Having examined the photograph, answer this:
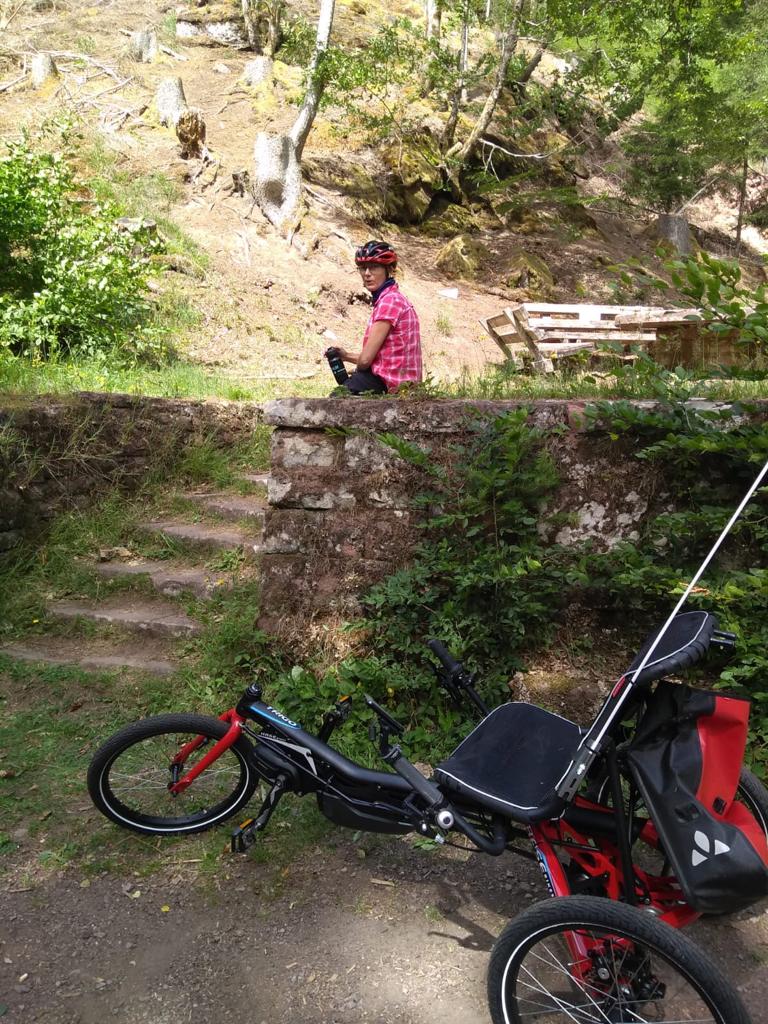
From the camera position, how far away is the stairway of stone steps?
14.9 ft

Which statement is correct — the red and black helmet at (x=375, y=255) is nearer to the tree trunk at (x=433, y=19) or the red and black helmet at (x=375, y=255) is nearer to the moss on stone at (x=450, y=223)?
the moss on stone at (x=450, y=223)

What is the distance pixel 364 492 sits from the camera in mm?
4098

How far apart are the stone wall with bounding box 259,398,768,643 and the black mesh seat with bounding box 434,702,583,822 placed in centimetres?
128

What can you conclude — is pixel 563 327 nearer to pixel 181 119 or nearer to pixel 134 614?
pixel 134 614

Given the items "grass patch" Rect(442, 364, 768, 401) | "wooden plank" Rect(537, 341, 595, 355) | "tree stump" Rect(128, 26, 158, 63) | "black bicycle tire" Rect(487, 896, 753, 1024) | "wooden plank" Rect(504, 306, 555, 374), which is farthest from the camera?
"tree stump" Rect(128, 26, 158, 63)

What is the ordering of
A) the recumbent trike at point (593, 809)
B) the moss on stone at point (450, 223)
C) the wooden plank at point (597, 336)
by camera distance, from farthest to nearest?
the moss on stone at point (450, 223) < the wooden plank at point (597, 336) < the recumbent trike at point (593, 809)

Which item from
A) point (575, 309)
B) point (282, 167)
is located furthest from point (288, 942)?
point (282, 167)

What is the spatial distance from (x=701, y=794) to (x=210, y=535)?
13.2ft

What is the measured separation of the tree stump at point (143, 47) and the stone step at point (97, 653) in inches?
633

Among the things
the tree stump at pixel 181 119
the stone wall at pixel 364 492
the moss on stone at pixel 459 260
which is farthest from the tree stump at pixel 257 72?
the stone wall at pixel 364 492

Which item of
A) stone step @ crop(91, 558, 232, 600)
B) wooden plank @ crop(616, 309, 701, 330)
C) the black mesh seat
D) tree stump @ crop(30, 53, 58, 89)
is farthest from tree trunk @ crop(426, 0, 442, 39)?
the black mesh seat

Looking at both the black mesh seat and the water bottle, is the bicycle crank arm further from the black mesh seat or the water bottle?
the water bottle

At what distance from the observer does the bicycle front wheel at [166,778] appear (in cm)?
300

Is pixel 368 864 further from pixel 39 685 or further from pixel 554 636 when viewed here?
pixel 39 685
